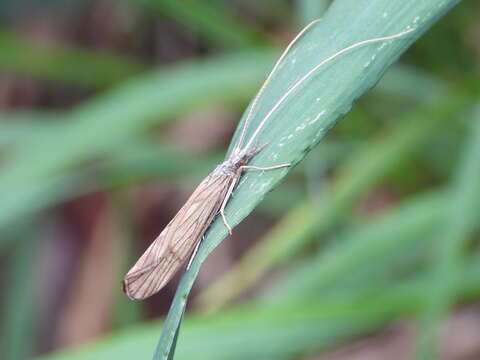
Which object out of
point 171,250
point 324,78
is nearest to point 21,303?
point 171,250

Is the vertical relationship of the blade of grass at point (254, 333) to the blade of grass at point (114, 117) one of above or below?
below

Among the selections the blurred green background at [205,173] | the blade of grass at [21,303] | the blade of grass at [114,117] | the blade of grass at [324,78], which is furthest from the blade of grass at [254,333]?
the blade of grass at [21,303]

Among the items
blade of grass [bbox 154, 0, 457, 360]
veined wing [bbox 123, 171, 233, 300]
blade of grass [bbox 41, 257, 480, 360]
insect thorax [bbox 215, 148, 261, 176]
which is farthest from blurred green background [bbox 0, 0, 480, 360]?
blade of grass [bbox 154, 0, 457, 360]

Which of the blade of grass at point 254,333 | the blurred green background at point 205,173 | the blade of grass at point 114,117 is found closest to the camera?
the blade of grass at point 254,333

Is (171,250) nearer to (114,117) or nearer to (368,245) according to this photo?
(368,245)

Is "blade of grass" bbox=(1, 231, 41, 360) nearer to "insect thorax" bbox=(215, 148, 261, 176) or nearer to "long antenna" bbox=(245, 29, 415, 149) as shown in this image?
"insect thorax" bbox=(215, 148, 261, 176)

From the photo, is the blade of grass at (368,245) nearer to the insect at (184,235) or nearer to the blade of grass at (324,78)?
the insect at (184,235)

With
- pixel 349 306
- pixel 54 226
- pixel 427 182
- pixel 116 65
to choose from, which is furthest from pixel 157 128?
pixel 349 306
